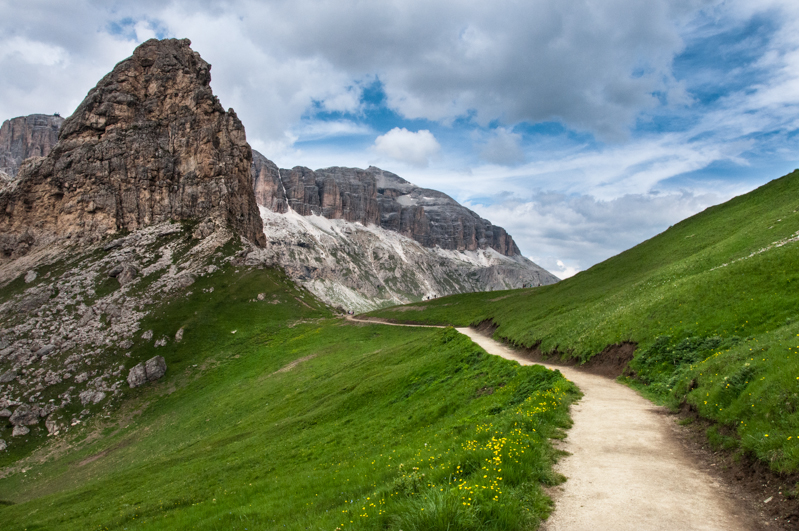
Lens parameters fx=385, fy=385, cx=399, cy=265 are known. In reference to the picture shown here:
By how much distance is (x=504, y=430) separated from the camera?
45.8 feet

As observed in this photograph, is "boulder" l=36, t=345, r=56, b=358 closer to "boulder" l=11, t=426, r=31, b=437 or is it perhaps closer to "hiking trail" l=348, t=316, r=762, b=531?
"boulder" l=11, t=426, r=31, b=437

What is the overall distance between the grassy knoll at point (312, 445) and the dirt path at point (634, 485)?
0.78m

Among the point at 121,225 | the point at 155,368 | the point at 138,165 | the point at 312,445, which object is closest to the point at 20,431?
the point at 155,368

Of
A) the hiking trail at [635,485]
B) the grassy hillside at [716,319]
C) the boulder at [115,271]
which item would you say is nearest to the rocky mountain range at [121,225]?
the boulder at [115,271]

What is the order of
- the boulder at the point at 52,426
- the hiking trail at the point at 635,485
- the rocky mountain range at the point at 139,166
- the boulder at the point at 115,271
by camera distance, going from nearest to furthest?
the hiking trail at the point at 635,485 < the boulder at the point at 52,426 < the boulder at the point at 115,271 < the rocky mountain range at the point at 139,166

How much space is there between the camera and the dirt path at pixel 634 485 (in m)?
8.30

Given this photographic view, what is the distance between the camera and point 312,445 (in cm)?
2673

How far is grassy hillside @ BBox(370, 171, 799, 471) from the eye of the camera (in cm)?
1205

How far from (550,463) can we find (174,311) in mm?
93456

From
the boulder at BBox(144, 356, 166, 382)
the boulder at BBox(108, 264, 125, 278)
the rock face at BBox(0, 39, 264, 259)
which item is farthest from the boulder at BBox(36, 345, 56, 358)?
the rock face at BBox(0, 39, 264, 259)

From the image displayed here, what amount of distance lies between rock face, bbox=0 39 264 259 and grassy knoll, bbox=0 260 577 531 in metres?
52.4

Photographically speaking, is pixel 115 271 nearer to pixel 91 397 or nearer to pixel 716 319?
pixel 91 397

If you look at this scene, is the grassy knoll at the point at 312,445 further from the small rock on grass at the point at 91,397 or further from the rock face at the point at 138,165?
the rock face at the point at 138,165

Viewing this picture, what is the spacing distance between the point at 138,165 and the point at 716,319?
139 metres
